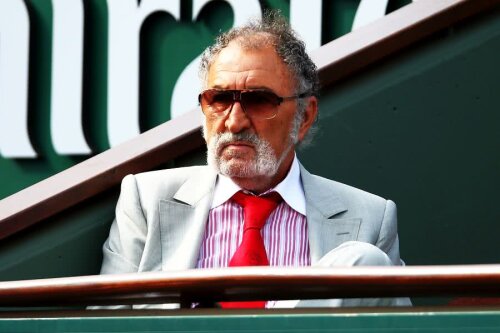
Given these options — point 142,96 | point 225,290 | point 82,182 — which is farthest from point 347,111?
point 225,290

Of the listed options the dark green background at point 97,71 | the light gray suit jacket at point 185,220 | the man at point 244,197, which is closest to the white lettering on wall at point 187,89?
the dark green background at point 97,71

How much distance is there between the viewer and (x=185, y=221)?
2.96m

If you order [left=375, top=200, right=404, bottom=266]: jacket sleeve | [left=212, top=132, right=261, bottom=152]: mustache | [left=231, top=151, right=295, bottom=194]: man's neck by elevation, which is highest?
[left=212, top=132, right=261, bottom=152]: mustache

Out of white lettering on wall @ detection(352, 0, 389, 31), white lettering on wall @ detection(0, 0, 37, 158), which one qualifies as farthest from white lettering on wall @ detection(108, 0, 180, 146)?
white lettering on wall @ detection(352, 0, 389, 31)

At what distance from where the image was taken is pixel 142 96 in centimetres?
433

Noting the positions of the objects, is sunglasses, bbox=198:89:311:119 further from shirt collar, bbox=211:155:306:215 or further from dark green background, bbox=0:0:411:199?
dark green background, bbox=0:0:411:199

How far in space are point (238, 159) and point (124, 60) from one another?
1490 millimetres

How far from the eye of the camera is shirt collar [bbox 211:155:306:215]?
3012 millimetres

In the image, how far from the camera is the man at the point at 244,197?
9.57 ft

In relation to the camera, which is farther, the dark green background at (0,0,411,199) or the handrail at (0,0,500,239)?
Answer: the dark green background at (0,0,411,199)

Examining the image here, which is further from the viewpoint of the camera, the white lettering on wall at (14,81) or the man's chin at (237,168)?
the white lettering on wall at (14,81)

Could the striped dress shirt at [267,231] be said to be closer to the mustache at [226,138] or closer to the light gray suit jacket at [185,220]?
the light gray suit jacket at [185,220]

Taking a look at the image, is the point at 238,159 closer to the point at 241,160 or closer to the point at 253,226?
the point at 241,160

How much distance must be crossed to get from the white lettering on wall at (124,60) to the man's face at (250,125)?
122 centimetres
